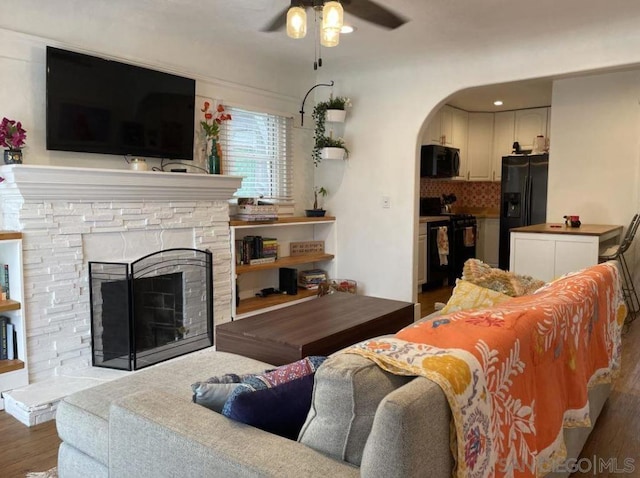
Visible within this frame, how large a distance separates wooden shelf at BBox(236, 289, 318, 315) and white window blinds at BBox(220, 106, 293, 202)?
3.30 feet

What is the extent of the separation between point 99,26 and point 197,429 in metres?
3.20

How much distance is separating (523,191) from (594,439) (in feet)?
15.6

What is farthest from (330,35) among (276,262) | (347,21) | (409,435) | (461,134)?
(461,134)

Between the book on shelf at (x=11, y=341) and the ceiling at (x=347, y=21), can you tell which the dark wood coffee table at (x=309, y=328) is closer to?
the book on shelf at (x=11, y=341)

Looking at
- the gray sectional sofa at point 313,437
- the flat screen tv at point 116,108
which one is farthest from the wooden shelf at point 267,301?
the gray sectional sofa at point 313,437

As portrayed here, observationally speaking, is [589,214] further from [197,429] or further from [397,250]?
[197,429]

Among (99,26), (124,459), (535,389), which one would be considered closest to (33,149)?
(99,26)

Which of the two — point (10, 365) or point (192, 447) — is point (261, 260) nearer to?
point (10, 365)

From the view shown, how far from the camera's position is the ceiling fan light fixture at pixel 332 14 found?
2338mm

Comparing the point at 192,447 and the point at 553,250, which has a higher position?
the point at 553,250

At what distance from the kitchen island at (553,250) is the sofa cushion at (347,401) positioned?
3.72m

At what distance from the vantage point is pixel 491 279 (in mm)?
2488

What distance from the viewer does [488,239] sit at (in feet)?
25.5

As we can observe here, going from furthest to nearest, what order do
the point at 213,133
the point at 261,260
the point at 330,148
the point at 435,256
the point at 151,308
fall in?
the point at 435,256 < the point at 330,148 < the point at 261,260 < the point at 213,133 < the point at 151,308
